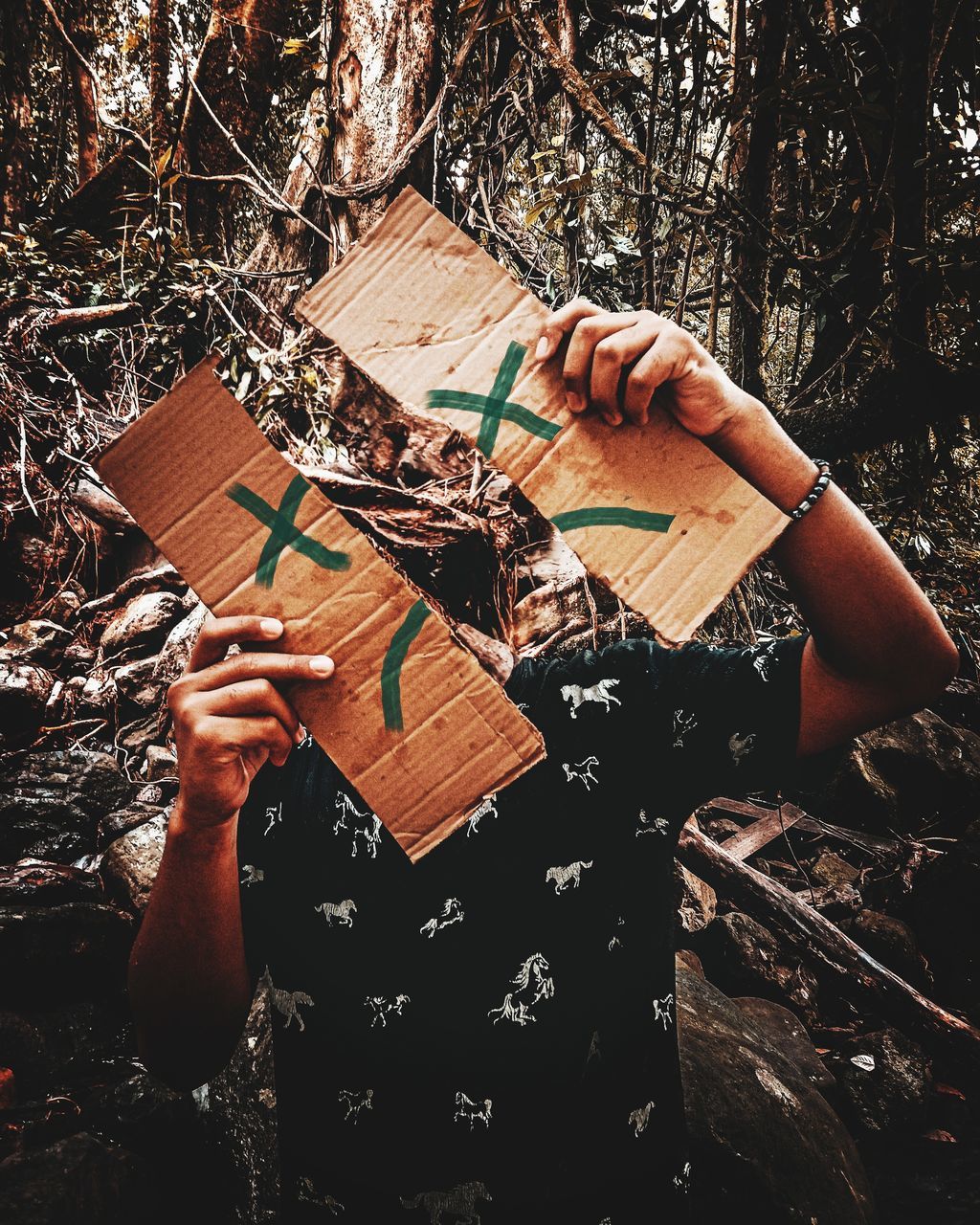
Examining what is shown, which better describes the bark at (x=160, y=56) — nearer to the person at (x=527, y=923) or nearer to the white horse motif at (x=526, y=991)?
the person at (x=527, y=923)

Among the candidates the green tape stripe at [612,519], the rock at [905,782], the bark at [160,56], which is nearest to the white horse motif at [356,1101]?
the green tape stripe at [612,519]

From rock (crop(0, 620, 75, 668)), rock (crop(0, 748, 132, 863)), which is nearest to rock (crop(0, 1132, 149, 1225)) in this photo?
rock (crop(0, 748, 132, 863))

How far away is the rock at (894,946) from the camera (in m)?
3.06

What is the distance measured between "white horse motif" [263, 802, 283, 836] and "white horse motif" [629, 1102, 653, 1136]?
773mm

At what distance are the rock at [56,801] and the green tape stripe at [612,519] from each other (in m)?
3.07

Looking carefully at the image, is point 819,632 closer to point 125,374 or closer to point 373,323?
point 373,323

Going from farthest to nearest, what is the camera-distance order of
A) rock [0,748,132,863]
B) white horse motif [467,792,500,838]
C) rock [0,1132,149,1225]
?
rock [0,748,132,863] → rock [0,1132,149,1225] → white horse motif [467,792,500,838]

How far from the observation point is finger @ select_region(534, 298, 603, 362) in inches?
29.8

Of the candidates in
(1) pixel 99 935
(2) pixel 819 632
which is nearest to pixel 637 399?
(2) pixel 819 632

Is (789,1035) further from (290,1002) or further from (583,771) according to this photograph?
(290,1002)

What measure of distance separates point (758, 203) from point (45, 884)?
3753 millimetres

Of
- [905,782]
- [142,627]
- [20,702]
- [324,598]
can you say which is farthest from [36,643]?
[905,782]

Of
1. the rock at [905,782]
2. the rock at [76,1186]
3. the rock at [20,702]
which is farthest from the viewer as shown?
the rock at [905,782]

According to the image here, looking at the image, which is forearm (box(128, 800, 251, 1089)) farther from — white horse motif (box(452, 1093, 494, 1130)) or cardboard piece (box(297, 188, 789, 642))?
cardboard piece (box(297, 188, 789, 642))
